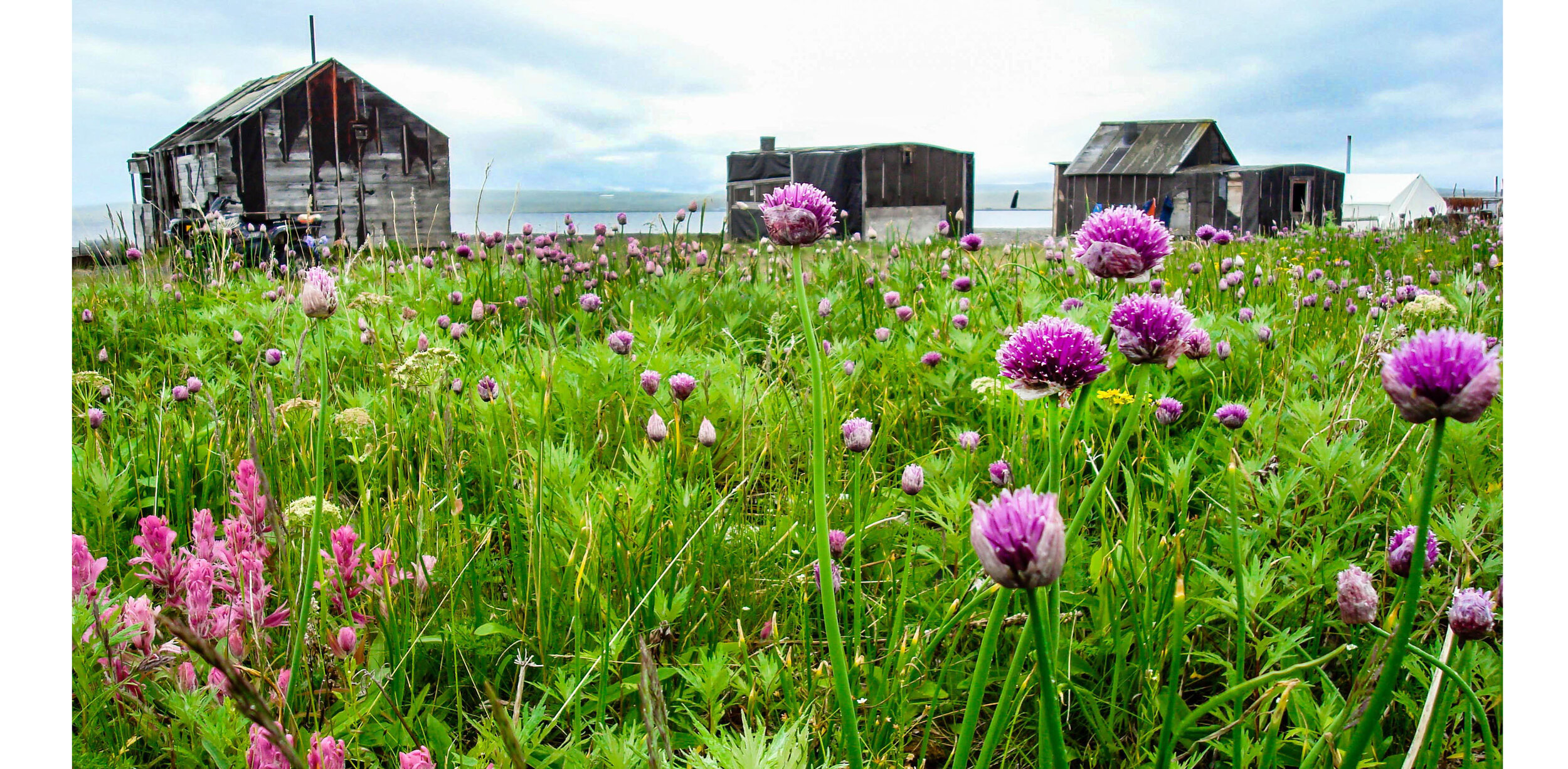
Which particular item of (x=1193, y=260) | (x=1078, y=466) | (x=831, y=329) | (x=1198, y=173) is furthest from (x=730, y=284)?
(x=1198, y=173)

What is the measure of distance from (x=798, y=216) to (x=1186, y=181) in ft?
81.0

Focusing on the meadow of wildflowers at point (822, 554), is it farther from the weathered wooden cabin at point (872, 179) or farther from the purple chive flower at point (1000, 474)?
the weathered wooden cabin at point (872, 179)

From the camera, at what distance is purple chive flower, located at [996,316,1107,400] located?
35.1 inches

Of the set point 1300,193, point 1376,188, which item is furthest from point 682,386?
point 1376,188

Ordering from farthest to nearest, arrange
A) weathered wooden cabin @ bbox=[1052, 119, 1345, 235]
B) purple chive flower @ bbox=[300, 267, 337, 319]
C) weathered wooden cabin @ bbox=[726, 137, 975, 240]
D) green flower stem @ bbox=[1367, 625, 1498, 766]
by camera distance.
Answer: weathered wooden cabin @ bbox=[1052, 119, 1345, 235], weathered wooden cabin @ bbox=[726, 137, 975, 240], purple chive flower @ bbox=[300, 267, 337, 319], green flower stem @ bbox=[1367, 625, 1498, 766]

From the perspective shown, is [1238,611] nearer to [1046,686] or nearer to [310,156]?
[1046,686]

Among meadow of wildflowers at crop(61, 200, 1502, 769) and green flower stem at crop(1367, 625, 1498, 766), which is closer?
green flower stem at crop(1367, 625, 1498, 766)

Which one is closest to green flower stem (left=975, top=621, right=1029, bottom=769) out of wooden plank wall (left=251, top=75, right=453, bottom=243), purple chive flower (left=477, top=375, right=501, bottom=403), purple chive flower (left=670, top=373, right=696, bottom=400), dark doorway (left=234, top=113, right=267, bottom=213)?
purple chive flower (left=670, top=373, right=696, bottom=400)

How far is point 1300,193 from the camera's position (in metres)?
23.5

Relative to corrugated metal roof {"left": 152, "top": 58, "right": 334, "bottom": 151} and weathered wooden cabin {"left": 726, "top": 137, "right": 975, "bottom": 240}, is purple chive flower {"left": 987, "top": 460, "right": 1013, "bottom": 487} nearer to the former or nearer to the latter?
corrugated metal roof {"left": 152, "top": 58, "right": 334, "bottom": 151}

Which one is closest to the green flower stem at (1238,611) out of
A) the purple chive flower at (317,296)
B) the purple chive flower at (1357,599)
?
the purple chive flower at (1357,599)

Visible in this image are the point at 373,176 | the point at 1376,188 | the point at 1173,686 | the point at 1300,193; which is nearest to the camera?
the point at 1173,686

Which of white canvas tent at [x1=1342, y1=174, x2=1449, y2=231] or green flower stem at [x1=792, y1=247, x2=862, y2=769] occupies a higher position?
white canvas tent at [x1=1342, y1=174, x2=1449, y2=231]
